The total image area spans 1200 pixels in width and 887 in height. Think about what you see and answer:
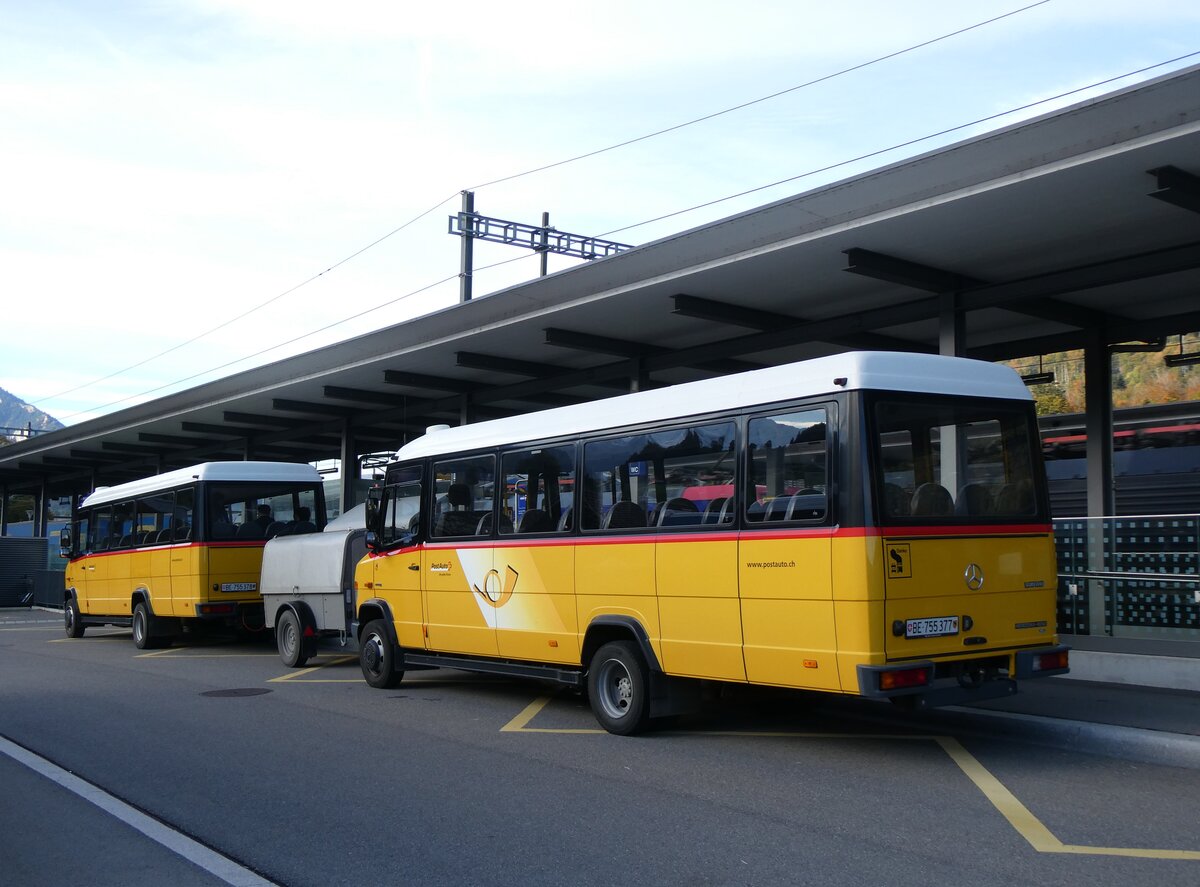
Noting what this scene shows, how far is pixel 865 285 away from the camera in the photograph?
1496 centimetres

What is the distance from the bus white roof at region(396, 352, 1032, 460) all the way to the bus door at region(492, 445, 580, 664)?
16.3 inches

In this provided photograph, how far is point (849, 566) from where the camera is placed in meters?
7.51

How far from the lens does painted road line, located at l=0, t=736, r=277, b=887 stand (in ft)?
18.5

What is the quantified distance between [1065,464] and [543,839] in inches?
794

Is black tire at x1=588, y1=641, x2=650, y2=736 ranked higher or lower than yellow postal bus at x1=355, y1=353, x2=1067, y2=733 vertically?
lower

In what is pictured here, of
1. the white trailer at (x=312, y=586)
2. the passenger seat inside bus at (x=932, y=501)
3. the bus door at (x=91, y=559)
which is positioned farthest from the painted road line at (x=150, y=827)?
the bus door at (x=91, y=559)

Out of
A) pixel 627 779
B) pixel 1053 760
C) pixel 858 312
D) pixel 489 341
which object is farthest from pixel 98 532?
pixel 1053 760

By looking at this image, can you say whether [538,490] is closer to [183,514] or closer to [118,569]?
[183,514]

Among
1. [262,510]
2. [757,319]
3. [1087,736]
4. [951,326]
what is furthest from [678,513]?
[262,510]

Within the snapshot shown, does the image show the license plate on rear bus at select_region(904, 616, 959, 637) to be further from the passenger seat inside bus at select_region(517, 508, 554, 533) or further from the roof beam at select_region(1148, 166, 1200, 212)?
the roof beam at select_region(1148, 166, 1200, 212)

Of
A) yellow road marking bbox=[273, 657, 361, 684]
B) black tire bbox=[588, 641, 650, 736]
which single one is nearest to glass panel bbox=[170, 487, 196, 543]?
yellow road marking bbox=[273, 657, 361, 684]

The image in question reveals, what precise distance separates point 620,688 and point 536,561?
5.01 ft

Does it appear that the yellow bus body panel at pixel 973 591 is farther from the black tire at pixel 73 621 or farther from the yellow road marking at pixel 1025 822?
the black tire at pixel 73 621

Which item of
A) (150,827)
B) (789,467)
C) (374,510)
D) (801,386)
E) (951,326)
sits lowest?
(150,827)
